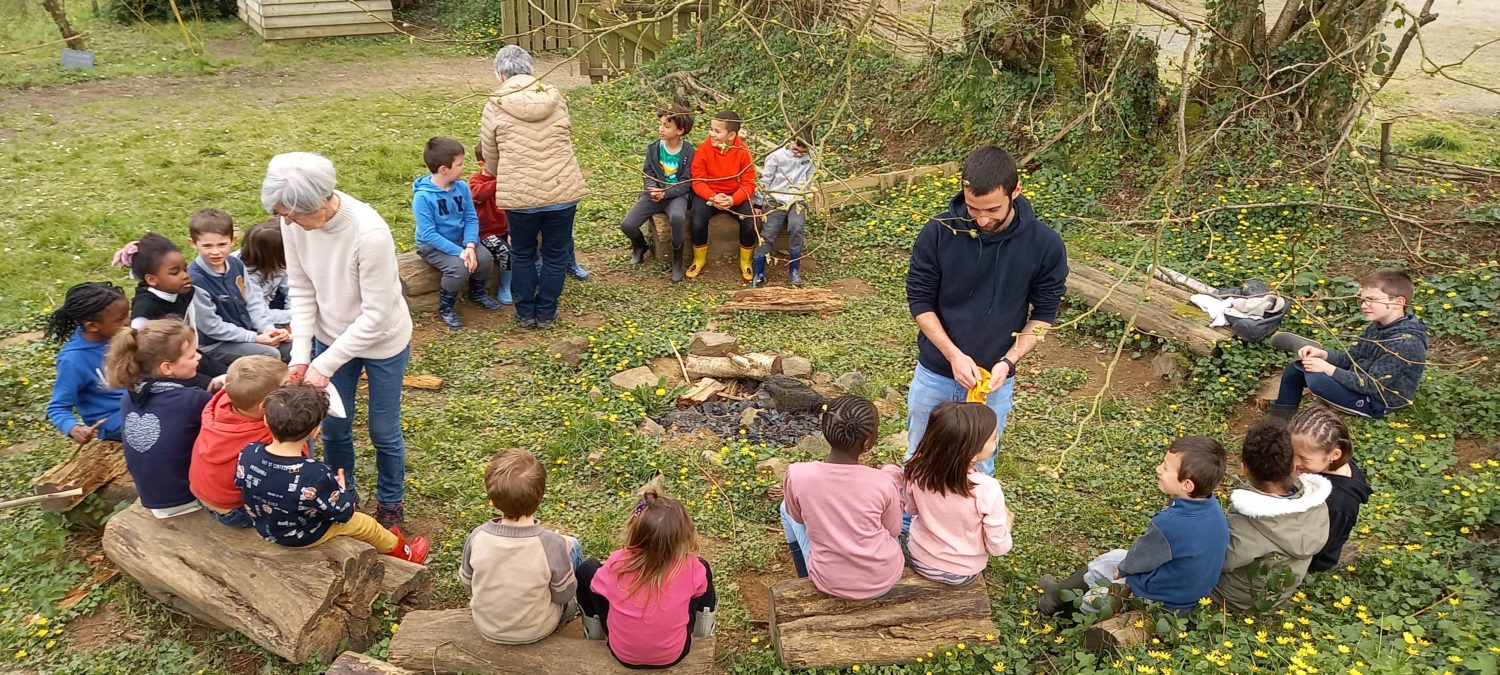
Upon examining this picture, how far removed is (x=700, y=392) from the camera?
580 cm

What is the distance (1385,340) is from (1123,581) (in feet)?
7.42

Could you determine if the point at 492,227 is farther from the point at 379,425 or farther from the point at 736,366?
the point at 379,425

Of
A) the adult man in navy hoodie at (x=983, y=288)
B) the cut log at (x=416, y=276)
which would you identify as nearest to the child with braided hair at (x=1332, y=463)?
the adult man in navy hoodie at (x=983, y=288)

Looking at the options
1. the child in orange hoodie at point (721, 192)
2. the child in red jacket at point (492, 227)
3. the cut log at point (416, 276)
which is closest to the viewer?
the cut log at point (416, 276)

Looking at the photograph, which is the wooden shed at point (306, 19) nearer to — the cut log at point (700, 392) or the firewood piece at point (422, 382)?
the firewood piece at point (422, 382)

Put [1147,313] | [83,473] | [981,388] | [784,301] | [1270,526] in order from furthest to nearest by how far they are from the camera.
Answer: [784,301]
[1147,313]
[83,473]
[981,388]
[1270,526]

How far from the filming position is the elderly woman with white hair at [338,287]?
11.7 feet

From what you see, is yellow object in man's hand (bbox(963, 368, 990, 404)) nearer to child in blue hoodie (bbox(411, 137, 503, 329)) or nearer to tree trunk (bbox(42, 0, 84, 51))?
child in blue hoodie (bbox(411, 137, 503, 329))

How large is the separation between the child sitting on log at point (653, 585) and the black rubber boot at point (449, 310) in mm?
3548

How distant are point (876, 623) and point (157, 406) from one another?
9.33ft

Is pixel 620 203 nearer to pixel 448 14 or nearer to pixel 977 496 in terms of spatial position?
pixel 977 496

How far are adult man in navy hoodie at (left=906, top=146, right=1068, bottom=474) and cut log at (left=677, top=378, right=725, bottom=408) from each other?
6.58 feet

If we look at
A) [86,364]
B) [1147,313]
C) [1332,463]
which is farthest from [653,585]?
[1147,313]

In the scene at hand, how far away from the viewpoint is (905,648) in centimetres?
366
